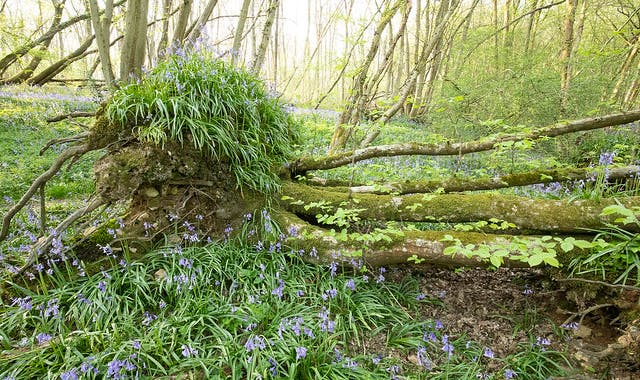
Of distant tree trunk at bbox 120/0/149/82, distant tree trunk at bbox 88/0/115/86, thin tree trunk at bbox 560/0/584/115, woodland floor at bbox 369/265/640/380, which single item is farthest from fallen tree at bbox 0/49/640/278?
thin tree trunk at bbox 560/0/584/115

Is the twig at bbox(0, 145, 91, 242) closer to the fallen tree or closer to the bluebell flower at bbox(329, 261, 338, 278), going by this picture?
the fallen tree

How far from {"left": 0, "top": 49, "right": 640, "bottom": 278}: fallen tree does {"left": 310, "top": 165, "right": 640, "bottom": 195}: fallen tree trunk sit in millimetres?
11

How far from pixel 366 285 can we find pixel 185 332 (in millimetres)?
1568

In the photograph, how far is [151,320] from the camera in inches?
90.4

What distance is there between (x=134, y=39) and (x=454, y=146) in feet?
14.2

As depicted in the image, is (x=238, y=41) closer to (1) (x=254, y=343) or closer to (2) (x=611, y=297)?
(1) (x=254, y=343)

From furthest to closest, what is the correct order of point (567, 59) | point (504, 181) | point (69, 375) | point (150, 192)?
point (567, 59) < point (504, 181) < point (150, 192) < point (69, 375)

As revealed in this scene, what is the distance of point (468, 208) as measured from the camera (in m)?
2.97

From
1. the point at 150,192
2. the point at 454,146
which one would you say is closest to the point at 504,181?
the point at 454,146

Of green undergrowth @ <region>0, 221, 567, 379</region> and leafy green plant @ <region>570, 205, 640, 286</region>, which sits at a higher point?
leafy green plant @ <region>570, 205, 640, 286</region>

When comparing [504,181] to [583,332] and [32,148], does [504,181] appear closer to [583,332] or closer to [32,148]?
[583,332]

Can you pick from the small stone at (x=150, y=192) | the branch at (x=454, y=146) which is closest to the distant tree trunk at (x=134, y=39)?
the small stone at (x=150, y=192)

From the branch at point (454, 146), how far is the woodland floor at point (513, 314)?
1.23 m

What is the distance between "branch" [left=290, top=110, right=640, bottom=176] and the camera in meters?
3.10
